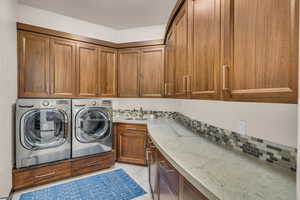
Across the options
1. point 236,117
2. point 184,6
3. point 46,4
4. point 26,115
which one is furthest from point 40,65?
point 236,117

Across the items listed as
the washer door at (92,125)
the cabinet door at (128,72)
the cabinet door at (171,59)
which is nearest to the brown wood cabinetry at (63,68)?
the cabinet door at (128,72)

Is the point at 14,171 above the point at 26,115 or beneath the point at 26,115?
beneath

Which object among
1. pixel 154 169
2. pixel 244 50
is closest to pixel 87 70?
pixel 154 169

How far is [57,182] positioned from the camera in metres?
2.55

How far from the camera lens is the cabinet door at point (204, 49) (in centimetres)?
114

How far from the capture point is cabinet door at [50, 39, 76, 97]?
276cm

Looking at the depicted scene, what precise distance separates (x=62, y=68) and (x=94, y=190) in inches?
78.8

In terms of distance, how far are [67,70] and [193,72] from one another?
2309 millimetres

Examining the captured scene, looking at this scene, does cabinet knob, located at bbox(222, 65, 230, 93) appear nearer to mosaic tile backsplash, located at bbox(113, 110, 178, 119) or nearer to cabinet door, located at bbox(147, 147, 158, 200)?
cabinet door, located at bbox(147, 147, 158, 200)

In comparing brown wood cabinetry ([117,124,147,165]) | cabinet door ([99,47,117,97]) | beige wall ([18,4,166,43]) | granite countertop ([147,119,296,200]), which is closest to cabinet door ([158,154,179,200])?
granite countertop ([147,119,296,200])

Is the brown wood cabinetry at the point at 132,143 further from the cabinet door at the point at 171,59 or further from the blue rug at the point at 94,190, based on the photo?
the cabinet door at the point at 171,59

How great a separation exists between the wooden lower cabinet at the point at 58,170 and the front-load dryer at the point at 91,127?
0.38 feet

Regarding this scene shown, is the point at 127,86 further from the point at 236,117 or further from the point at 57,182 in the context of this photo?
the point at 236,117

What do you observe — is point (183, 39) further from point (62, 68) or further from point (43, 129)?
point (43, 129)
